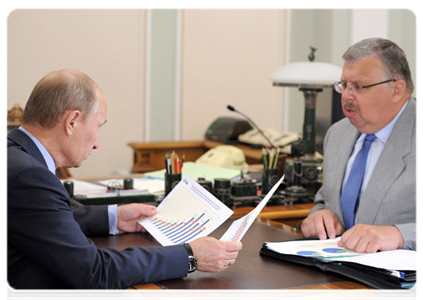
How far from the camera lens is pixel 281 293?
1.77 meters

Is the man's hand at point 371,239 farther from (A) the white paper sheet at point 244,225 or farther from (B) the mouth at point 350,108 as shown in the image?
(B) the mouth at point 350,108

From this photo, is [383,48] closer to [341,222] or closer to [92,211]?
[341,222]

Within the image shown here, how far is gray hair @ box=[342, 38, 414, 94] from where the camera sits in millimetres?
2588

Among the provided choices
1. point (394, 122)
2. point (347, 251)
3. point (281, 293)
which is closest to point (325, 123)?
point (394, 122)

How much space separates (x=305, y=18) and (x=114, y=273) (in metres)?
5.85

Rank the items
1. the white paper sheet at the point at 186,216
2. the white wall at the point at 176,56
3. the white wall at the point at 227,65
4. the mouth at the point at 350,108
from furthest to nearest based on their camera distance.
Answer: the white wall at the point at 227,65
the white wall at the point at 176,56
the mouth at the point at 350,108
the white paper sheet at the point at 186,216

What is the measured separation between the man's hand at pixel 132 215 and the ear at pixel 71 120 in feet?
1.98

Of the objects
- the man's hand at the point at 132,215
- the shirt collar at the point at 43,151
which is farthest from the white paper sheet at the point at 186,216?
the shirt collar at the point at 43,151

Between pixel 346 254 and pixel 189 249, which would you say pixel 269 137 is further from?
pixel 189 249

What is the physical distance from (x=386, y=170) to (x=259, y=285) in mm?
962

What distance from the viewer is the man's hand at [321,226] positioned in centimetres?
240

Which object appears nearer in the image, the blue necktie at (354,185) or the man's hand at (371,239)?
the man's hand at (371,239)

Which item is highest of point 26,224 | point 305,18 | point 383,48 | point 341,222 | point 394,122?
point 305,18

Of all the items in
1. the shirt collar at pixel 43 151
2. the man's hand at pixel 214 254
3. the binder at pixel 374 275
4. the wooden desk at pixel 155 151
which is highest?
the shirt collar at pixel 43 151
